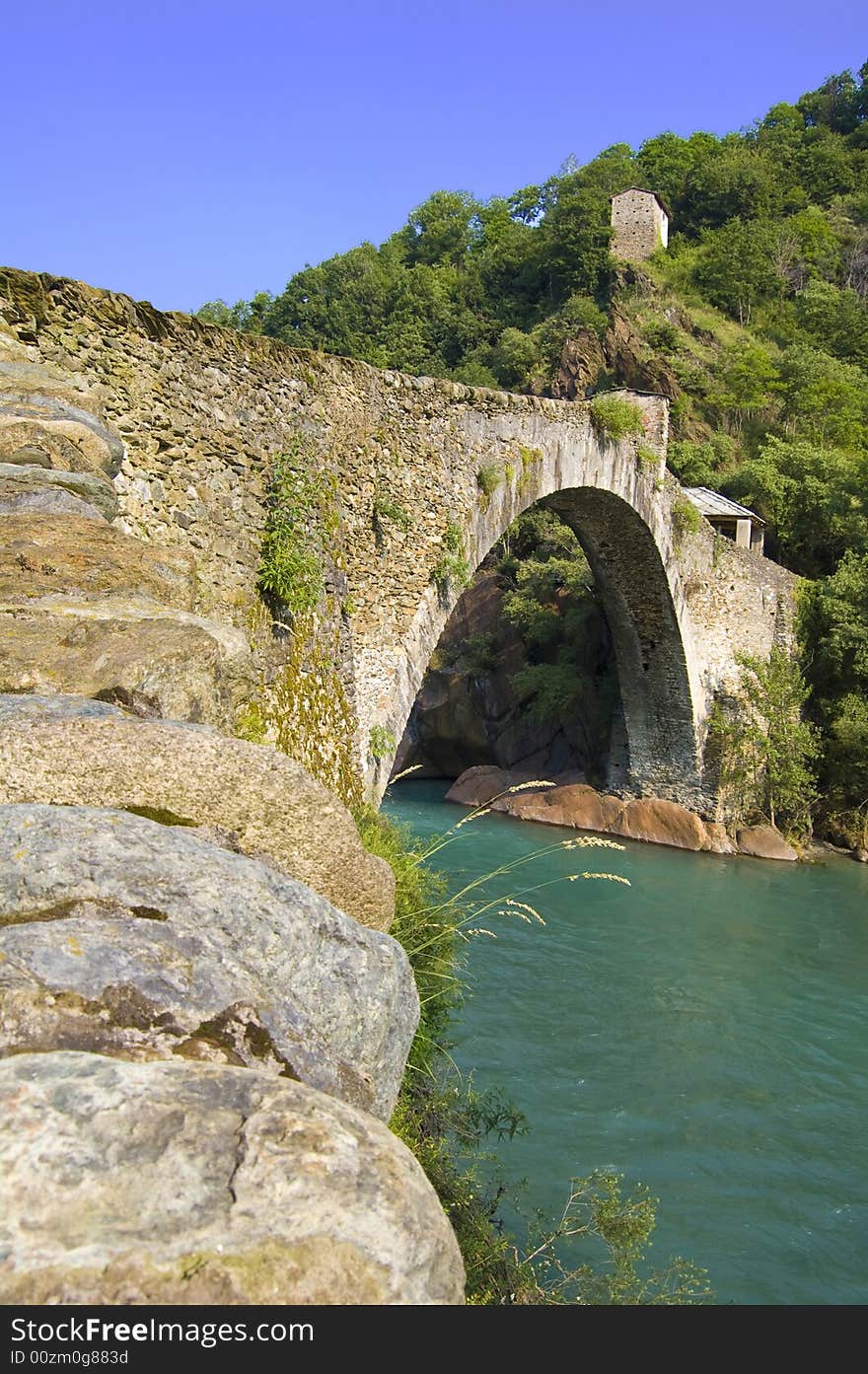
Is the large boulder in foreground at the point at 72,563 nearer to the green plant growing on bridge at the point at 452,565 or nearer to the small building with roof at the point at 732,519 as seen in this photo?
the green plant growing on bridge at the point at 452,565

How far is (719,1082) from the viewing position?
747cm

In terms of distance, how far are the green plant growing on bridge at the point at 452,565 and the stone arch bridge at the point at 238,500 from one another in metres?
0.03

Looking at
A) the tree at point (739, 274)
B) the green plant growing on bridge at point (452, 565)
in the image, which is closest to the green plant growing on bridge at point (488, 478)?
the green plant growing on bridge at point (452, 565)

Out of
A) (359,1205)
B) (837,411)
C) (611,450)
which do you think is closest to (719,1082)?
(359,1205)

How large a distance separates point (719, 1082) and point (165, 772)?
684 cm

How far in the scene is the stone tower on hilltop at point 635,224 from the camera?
121 ft

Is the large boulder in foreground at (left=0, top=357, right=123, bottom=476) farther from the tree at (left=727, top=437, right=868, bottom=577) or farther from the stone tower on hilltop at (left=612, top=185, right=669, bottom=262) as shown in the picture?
the stone tower on hilltop at (left=612, top=185, right=669, bottom=262)

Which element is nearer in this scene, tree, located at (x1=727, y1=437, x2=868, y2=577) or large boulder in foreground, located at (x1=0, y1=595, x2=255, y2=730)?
large boulder in foreground, located at (x1=0, y1=595, x2=255, y2=730)

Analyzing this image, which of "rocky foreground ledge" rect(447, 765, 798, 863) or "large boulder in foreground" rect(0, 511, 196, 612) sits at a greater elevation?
"large boulder in foreground" rect(0, 511, 196, 612)

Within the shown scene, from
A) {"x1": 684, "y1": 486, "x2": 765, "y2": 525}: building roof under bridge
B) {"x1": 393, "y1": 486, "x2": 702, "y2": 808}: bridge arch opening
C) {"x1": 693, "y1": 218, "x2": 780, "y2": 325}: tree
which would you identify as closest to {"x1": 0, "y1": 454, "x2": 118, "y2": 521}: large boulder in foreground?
{"x1": 393, "y1": 486, "x2": 702, "y2": 808}: bridge arch opening

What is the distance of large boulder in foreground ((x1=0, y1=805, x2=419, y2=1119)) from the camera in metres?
1.22

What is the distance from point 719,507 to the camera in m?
19.7

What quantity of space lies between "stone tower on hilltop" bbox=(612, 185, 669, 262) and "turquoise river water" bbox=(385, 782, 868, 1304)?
29939mm
